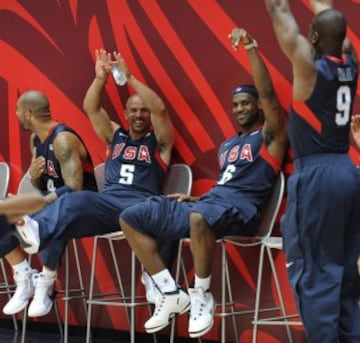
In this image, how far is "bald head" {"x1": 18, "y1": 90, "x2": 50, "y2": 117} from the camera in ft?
19.2

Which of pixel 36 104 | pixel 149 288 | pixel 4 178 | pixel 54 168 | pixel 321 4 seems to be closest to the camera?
pixel 321 4

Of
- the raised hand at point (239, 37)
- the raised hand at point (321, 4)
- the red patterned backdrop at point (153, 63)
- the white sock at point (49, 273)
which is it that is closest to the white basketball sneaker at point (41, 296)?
the white sock at point (49, 273)

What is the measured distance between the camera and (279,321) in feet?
15.8

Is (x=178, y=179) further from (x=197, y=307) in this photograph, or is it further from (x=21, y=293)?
(x=21, y=293)

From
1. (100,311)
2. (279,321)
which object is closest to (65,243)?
(100,311)

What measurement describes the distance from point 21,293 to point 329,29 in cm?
290

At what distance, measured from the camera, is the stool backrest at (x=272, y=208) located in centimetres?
482

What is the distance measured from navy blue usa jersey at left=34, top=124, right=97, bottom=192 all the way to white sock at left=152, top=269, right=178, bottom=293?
1.11 meters

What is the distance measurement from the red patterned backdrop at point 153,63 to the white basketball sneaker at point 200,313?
59cm

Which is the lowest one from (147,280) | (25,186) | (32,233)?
(147,280)

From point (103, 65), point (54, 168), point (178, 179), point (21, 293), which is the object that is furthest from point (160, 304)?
point (103, 65)

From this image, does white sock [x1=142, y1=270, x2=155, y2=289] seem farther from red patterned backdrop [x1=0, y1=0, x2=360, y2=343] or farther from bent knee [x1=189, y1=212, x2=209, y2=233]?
bent knee [x1=189, y1=212, x2=209, y2=233]

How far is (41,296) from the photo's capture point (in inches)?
215

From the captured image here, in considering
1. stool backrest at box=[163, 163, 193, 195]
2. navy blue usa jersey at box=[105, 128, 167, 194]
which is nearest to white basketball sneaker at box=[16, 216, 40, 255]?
navy blue usa jersey at box=[105, 128, 167, 194]
